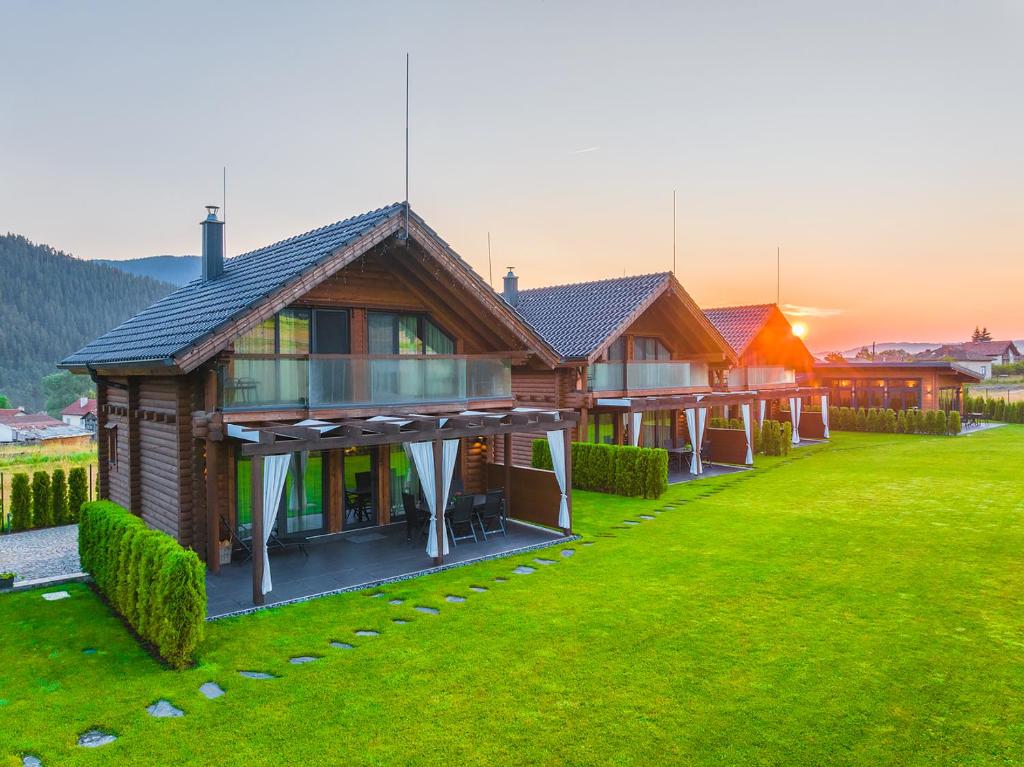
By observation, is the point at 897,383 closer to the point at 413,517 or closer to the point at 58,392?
the point at 413,517

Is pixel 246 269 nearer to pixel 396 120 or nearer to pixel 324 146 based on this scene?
pixel 396 120

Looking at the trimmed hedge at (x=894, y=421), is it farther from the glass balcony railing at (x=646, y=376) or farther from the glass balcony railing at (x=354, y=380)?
the glass balcony railing at (x=354, y=380)

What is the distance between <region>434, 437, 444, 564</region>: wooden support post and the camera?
1098 centimetres

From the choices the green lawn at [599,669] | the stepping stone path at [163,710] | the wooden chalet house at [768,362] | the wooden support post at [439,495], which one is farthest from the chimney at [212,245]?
the wooden chalet house at [768,362]

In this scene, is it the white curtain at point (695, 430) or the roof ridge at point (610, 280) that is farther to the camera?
the roof ridge at point (610, 280)

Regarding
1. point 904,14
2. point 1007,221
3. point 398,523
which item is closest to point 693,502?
point 398,523

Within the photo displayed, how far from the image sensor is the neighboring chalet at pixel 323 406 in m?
10.4

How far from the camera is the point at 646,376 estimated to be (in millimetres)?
21969

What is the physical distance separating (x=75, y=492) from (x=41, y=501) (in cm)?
64

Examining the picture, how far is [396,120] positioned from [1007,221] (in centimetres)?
2378

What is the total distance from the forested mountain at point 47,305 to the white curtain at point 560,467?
11903 centimetres

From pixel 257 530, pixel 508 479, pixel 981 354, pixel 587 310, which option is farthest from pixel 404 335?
pixel 981 354

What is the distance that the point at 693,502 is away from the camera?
53.2ft

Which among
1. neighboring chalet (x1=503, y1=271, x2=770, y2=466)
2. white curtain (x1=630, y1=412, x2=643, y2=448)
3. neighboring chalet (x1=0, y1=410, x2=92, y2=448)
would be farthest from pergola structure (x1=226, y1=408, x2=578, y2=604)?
neighboring chalet (x1=0, y1=410, x2=92, y2=448)
